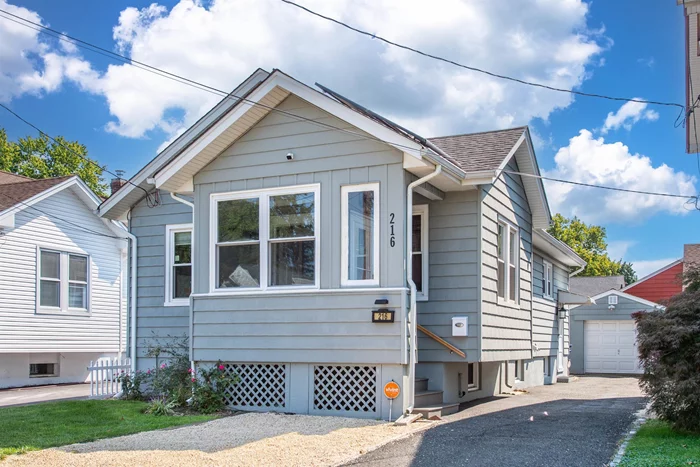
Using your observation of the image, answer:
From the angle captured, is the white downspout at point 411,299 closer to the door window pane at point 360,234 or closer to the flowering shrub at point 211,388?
the door window pane at point 360,234

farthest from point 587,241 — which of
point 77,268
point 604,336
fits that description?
point 77,268

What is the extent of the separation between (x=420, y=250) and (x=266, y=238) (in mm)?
2606

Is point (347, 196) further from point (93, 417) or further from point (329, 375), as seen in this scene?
point (93, 417)

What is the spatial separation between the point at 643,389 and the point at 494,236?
14.2 feet

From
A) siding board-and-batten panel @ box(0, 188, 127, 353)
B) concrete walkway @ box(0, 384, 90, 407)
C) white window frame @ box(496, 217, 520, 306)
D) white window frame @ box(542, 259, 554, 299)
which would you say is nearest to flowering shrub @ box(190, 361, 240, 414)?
concrete walkway @ box(0, 384, 90, 407)

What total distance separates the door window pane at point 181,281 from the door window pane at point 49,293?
610 centimetres

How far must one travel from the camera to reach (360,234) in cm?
1097

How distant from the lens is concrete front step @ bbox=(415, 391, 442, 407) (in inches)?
433

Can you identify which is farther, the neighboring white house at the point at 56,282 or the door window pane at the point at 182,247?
the neighboring white house at the point at 56,282

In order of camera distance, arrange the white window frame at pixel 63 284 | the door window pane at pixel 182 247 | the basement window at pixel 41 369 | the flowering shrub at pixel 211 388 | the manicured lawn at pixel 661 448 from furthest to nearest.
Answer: the basement window at pixel 41 369, the white window frame at pixel 63 284, the door window pane at pixel 182 247, the flowering shrub at pixel 211 388, the manicured lawn at pixel 661 448

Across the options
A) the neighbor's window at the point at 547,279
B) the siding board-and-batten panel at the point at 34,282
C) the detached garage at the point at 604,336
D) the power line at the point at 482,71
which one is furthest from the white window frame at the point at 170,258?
the detached garage at the point at 604,336

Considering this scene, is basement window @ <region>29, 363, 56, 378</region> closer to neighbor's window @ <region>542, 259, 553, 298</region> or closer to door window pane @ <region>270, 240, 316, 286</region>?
door window pane @ <region>270, 240, 316, 286</region>

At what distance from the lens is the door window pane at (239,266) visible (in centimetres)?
1164

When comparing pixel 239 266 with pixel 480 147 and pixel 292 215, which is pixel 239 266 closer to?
pixel 292 215
